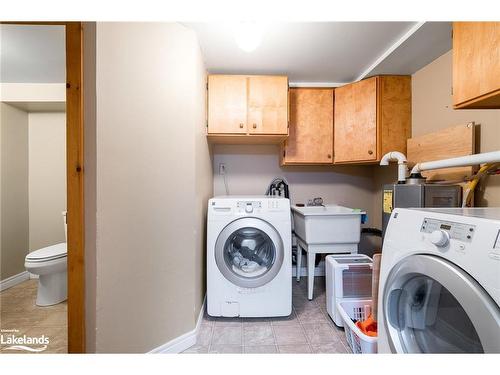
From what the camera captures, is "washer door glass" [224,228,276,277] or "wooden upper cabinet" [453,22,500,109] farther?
"washer door glass" [224,228,276,277]

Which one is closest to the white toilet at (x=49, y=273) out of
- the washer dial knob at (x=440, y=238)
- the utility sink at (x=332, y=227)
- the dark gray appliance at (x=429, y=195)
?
the utility sink at (x=332, y=227)

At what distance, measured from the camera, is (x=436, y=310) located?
2.57 feet

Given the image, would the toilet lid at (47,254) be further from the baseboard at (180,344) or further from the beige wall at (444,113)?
the beige wall at (444,113)

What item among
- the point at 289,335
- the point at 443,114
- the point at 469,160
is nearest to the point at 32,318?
the point at 289,335

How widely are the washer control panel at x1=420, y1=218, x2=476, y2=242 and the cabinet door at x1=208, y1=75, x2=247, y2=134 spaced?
159 cm

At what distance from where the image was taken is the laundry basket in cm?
112

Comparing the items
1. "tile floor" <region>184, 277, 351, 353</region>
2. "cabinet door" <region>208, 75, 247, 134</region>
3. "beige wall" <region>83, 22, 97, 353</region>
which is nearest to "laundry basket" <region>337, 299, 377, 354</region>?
"tile floor" <region>184, 277, 351, 353</region>

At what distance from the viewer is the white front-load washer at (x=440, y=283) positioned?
55 centimetres

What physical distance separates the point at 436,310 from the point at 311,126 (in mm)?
1824

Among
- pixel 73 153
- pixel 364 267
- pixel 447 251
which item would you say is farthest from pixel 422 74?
pixel 73 153

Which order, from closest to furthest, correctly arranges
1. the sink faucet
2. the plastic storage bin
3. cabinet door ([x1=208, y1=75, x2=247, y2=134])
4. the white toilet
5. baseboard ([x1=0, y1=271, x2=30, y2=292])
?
the plastic storage bin
the white toilet
cabinet door ([x1=208, y1=75, x2=247, y2=134])
baseboard ([x1=0, y1=271, x2=30, y2=292])
the sink faucet

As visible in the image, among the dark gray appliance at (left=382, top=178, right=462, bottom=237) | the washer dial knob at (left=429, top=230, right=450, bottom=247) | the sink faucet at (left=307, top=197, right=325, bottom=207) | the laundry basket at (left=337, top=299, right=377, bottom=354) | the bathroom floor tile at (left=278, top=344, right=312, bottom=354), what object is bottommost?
the bathroom floor tile at (left=278, top=344, right=312, bottom=354)

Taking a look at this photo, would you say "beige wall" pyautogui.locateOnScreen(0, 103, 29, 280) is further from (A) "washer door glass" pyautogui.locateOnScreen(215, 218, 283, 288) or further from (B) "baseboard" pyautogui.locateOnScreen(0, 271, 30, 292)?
(A) "washer door glass" pyautogui.locateOnScreen(215, 218, 283, 288)
